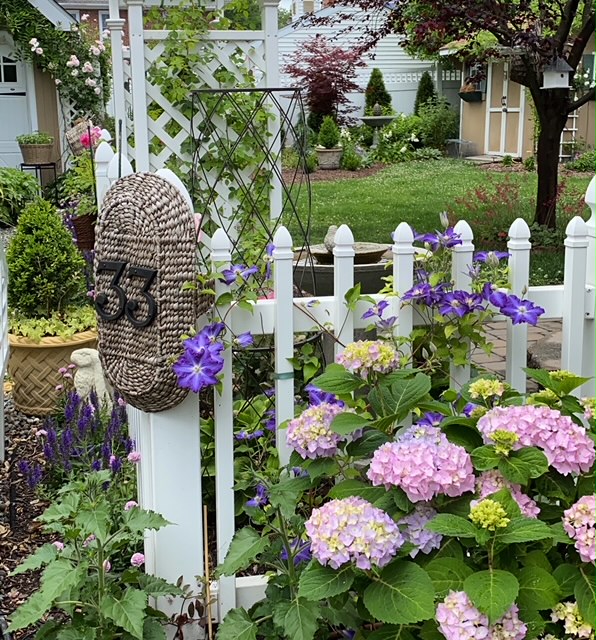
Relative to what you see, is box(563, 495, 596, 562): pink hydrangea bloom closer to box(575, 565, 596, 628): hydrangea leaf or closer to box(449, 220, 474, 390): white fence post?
box(575, 565, 596, 628): hydrangea leaf

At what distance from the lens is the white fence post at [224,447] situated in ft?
7.28

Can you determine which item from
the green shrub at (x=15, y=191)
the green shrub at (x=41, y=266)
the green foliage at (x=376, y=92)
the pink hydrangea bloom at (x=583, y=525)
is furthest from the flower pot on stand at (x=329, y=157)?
the pink hydrangea bloom at (x=583, y=525)

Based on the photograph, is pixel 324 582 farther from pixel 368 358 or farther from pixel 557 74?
pixel 557 74

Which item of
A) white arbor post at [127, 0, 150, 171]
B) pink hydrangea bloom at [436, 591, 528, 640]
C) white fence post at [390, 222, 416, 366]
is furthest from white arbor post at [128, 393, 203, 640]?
white arbor post at [127, 0, 150, 171]

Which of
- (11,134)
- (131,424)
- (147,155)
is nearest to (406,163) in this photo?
(11,134)

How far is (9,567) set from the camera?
2.80m

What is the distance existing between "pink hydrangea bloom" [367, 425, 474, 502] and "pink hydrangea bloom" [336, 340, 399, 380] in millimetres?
268

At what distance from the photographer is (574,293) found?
8.08ft

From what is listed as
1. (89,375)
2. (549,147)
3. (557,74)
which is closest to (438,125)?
(549,147)

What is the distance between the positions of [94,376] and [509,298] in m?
2.17

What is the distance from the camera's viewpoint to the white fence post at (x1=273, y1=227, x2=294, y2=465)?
2.24 meters

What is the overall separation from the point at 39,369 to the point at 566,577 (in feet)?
10.0

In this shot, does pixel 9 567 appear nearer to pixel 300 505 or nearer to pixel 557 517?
pixel 300 505

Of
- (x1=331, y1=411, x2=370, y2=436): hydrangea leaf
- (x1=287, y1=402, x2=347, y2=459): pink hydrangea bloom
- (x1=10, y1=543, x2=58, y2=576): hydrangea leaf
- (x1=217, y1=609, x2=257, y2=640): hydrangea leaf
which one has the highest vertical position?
(x1=331, y1=411, x2=370, y2=436): hydrangea leaf
